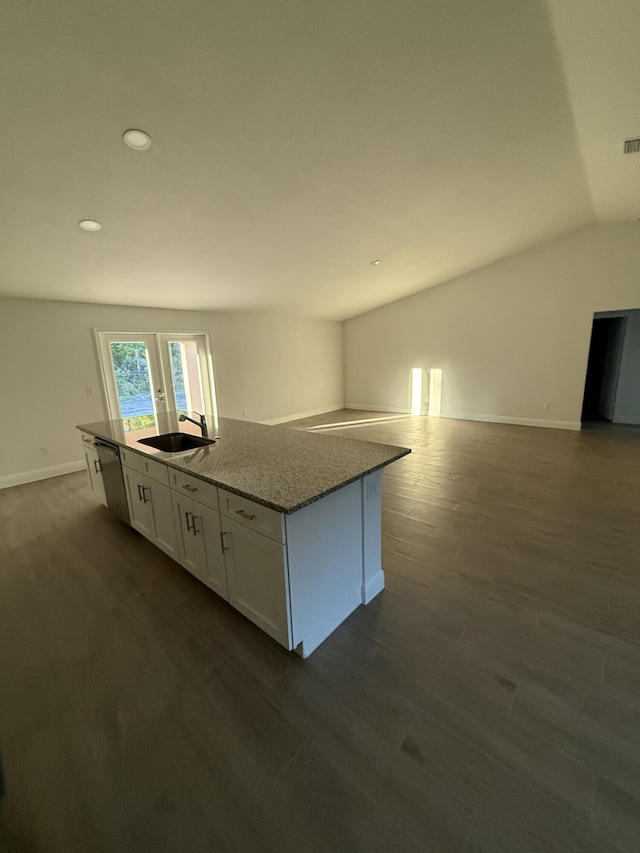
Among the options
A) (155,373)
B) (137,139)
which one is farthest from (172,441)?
(155,373)

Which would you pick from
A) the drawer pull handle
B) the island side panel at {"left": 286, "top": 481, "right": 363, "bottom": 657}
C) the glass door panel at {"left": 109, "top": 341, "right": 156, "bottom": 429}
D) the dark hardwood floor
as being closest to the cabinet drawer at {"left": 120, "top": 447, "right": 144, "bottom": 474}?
the dark hardwood floor

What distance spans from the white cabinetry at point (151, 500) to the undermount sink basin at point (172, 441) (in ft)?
0.66

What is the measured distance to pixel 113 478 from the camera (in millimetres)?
2883

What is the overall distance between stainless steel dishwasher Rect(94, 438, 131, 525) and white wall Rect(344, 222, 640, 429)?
6200mm

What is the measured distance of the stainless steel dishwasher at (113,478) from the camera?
2742mm

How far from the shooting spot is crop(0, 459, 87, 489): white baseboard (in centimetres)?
409

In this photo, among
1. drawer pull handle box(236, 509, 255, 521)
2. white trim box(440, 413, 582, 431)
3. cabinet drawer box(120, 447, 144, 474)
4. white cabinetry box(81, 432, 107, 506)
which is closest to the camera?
drawer pull handle box(236, 509, 255, 521)

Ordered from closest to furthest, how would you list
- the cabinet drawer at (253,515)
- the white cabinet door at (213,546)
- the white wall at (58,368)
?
the cabinet drawer at (253,515) < the white cabinet door at (213,546) < the white wall at (58,368)

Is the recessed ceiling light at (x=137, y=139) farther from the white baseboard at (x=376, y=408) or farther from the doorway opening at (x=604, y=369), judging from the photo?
the doorway opening at (x=604, y=369)

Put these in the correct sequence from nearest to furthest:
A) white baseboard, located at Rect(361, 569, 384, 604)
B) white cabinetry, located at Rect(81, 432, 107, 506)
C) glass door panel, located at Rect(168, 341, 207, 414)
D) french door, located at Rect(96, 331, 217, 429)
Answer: white baseboard, located at Rect(361, 569, 384, 604)
white cabinetry, located at Rect(81, 432, 107, 506)
french door, located at Rect(96, 331, 217, 429)
glass door panel, located at Rect(168, 341, 207, 414)

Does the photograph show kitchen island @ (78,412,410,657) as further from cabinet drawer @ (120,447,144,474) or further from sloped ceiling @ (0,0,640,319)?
sloped ceiling @ (0,0,640,319)

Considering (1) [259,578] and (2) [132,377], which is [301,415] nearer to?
(2) [132,377]

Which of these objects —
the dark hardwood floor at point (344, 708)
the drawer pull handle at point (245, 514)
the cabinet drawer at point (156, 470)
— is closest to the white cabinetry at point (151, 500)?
the cabinet drawer at point (156, 470)

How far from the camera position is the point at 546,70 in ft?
7.44
